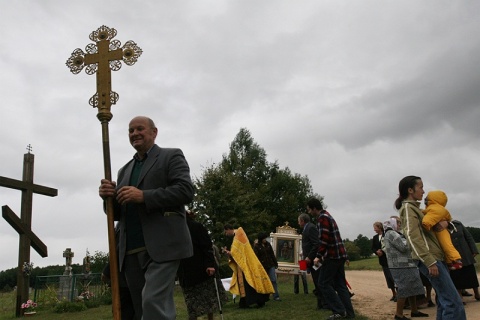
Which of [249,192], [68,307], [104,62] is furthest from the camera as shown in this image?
[249,192]

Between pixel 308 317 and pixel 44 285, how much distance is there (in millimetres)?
10663

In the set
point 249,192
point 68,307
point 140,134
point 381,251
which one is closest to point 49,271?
point 68,307

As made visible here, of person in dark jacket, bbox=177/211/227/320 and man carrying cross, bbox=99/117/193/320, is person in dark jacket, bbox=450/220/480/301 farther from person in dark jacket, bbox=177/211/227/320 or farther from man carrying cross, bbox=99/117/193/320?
man carrying cross, bbox=99/117/193/320

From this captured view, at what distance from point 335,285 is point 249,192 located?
114 ft

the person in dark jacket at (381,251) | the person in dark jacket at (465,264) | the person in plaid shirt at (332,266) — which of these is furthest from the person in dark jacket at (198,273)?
the person in dark jacket at (381,251)

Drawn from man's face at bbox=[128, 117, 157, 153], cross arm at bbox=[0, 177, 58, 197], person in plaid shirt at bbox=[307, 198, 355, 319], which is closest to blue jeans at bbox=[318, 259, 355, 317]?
person in plaid shirt at bbox=[307, 198, 355, 319]

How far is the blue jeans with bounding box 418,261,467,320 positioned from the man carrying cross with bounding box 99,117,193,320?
2736 millimetres

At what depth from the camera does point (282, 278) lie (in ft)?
78.4

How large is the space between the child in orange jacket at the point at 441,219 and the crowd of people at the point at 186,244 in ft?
0.03

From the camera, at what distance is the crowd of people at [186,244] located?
11.3ft

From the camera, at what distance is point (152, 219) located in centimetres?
354

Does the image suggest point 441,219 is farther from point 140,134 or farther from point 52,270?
point 52,270

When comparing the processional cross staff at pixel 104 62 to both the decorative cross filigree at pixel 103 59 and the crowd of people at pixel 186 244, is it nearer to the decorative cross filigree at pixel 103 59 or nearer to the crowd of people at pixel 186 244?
the decorative cross filigree at pixel 103 59

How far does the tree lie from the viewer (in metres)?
29.9
